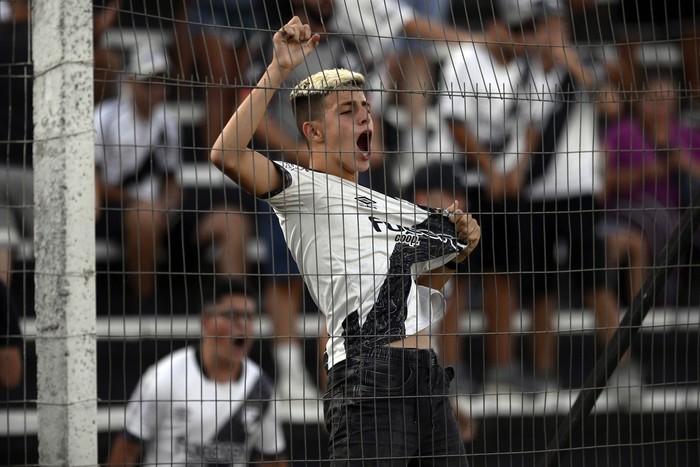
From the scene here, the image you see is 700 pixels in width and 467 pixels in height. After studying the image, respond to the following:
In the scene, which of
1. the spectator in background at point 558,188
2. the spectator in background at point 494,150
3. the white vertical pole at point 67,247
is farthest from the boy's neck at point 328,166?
the spectator in background at point 558,188

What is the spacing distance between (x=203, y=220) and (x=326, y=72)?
2.52 m

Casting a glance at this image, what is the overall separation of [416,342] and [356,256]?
35 cm

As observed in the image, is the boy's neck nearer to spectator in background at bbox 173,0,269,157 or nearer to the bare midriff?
the bare midriff

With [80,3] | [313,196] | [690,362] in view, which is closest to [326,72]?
[313,196]

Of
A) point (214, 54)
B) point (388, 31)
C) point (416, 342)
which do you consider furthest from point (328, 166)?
point (388, 31)

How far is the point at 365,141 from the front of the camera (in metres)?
4.21

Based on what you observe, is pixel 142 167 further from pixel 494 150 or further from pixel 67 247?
pixel 67 247

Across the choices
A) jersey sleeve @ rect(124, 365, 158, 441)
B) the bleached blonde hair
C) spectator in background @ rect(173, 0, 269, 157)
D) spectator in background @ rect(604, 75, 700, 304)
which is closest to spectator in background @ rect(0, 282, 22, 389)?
jersey sleeve @ rect(124, 365, 158, 441)

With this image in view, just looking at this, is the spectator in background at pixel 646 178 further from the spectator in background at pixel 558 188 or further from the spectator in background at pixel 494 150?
the spectator in background at pixel 494 150

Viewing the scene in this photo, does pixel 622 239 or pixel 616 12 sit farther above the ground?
pixel 616 12

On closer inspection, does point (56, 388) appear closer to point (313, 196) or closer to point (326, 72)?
point (313, 196)

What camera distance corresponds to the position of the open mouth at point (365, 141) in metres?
4.17

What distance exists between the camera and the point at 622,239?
23.0 ft

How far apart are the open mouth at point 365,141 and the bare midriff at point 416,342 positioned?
642 mm
